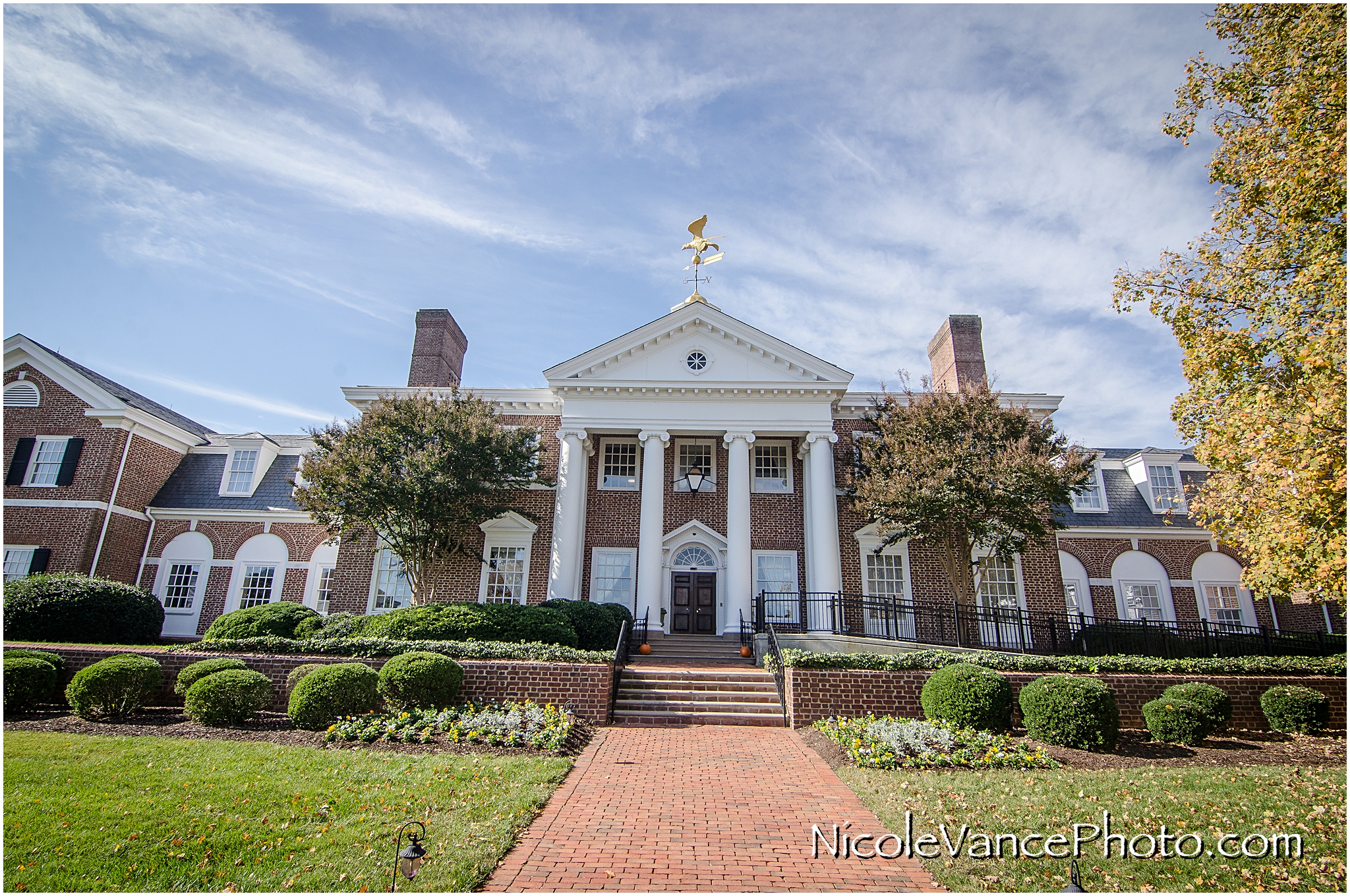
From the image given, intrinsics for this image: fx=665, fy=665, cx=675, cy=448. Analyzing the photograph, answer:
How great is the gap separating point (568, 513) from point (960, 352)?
48.6 ft

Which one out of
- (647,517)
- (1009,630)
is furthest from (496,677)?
(1009,630)

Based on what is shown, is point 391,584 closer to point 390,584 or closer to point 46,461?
point 390,584

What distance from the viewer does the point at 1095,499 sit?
23.9m

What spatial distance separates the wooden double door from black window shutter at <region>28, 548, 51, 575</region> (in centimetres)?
1954

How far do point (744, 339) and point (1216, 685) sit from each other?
13.9m

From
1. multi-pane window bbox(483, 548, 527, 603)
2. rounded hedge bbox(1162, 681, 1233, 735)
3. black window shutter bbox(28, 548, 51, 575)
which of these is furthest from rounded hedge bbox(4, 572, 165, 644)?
rounded hedge bbox(1162, 681, 1233, 735)

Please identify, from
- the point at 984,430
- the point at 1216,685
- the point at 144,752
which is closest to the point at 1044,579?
the point at 984,430

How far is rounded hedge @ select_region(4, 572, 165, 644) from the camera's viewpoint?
15.2m

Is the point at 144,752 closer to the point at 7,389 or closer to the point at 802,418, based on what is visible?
the point at 802,418

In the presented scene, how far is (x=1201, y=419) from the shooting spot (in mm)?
9531

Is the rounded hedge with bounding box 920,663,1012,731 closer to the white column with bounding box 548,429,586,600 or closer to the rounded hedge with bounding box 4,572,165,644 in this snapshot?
the white column with bounding box 548,429,586,600

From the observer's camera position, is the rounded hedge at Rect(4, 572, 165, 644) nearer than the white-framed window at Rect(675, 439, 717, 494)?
Yes

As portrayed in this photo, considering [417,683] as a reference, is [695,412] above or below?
above

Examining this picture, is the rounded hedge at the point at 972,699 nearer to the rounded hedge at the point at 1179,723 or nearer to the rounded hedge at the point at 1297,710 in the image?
the rounded hedge at the point at 1179,723
